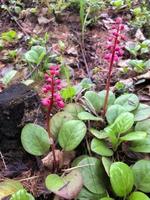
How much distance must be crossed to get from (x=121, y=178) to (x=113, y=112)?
472 millimetres

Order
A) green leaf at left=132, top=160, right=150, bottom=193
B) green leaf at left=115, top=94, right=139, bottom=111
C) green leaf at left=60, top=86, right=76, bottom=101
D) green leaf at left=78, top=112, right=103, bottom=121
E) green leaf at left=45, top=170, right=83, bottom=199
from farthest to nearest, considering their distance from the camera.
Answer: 1. green leaf at left=60, top=86, right=76, bottom=101
2. green leaf at left=115, top=94, right=139, bottom=111
3. green leaf at left=78, top=112, right=103, bottom=121
4. green leaf at left=132, top=160, right=150, bottom=193
5. green leaf at left=45, top=170, right=83, bottom=199

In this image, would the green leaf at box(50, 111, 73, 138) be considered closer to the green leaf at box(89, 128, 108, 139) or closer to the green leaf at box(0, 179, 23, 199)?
the green leaf at box(89, 128, 108, 139)

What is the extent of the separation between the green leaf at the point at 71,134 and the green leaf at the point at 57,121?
92mm

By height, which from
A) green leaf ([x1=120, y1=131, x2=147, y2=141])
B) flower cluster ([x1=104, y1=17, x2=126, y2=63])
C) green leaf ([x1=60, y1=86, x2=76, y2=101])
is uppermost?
flower cluster ([x1=104, y1=17, x2=126, y2=63])

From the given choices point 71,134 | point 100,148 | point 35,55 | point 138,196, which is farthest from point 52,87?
point 35,55

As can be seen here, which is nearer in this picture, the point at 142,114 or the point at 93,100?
the point at 142,114

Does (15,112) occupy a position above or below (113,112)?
above

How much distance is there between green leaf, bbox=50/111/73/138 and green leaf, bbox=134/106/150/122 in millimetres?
379

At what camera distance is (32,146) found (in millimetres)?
1839

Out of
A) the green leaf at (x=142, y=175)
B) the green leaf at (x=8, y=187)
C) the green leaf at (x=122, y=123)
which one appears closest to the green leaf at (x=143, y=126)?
the green leaf at (x=122, y=123)

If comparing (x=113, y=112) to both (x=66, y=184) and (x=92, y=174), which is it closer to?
(x=92, y=174)

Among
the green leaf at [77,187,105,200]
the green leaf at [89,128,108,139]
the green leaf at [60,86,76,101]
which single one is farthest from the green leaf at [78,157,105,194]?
the green leaf at [60,86,76,101]

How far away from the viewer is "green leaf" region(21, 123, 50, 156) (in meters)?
1.83

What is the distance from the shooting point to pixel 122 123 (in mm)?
1825
